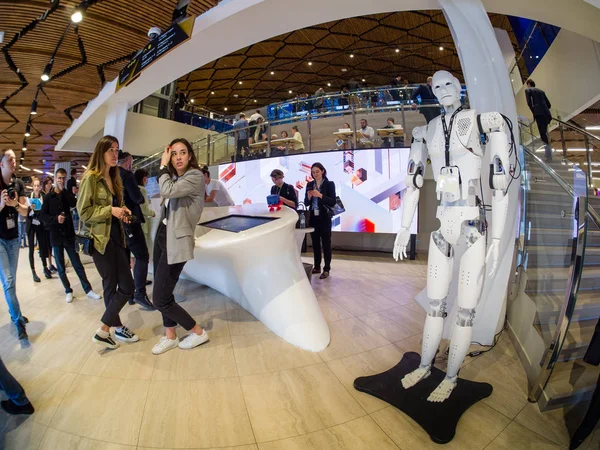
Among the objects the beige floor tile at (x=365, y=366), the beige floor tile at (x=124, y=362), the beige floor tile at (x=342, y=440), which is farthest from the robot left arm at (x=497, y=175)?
the beige floor tile at (x=124, y=362)

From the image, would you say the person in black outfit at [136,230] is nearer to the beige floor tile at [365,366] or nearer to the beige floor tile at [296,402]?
the beige floor tile at [296,402]

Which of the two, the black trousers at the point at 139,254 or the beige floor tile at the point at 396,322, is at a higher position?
the black trousers at the point at 139,254

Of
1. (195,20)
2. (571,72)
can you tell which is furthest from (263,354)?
(571,72)

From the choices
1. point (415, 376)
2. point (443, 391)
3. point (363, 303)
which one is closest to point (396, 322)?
point (363, 303)

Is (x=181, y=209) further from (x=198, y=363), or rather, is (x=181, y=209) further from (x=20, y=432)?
(x=20, y=432)

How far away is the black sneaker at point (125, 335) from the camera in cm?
252

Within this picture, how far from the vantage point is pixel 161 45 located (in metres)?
4.89

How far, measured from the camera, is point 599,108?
730 cm

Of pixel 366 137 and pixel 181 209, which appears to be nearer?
pixel 181 209

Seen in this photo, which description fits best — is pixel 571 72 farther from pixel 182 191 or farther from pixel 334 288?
pixel 182 191

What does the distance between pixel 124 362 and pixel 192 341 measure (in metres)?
0.49

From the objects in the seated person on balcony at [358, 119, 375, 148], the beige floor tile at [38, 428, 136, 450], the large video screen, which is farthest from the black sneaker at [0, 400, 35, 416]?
the seated person on balcony at [358, 119, 375, 148]

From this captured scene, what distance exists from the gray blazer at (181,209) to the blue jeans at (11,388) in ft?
3.25

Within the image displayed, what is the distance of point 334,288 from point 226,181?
17.3 feet
